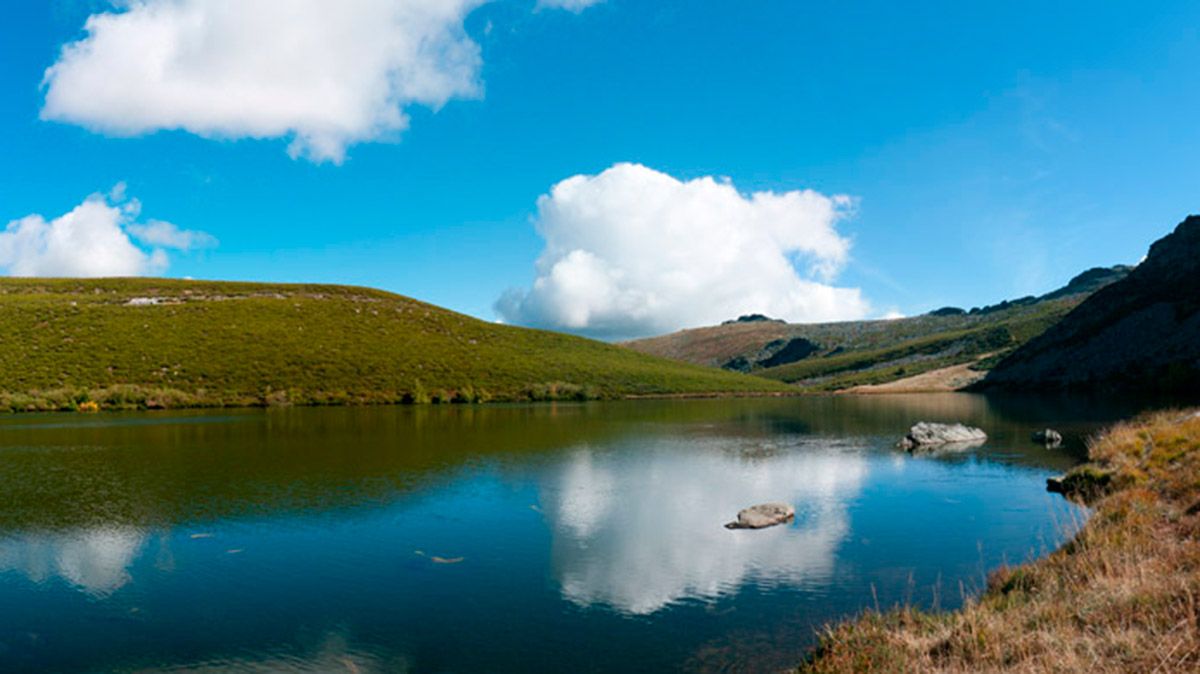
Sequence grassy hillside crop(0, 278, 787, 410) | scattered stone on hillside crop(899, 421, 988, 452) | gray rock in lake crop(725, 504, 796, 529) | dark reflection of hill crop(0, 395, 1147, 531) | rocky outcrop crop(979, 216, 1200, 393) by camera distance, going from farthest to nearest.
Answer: rocky outcrop crop(979, 216, 1200, 393) < grassy hillside crop(0, 278, 787, 410) < scattered stone on hillside crop(899, 421, 988, 452) < dark reflection of hill crop(0, 395, 1147, 531) < gray rock in lake crop(725, 504, 796, 529)

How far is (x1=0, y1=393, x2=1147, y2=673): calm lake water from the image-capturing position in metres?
15.2

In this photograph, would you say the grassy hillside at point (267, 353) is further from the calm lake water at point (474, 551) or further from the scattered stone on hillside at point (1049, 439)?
the scattered stone on hillside at point (1049, 439)

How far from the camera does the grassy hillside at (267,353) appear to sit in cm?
9971

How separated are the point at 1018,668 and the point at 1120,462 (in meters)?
27.7

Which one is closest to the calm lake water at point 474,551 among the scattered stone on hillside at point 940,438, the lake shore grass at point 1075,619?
the lake shore grass at point 1075,619

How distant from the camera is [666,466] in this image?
139ft

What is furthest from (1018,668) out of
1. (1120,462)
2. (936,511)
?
(1120,462)

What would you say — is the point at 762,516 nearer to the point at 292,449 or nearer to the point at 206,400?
the point at 292,449

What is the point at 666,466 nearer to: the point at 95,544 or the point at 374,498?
the point at 374,498

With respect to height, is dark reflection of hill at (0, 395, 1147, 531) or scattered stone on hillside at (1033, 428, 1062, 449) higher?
dark reflection of hill at (0, 395, 1147, 531)

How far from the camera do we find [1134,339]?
14575 centimetres

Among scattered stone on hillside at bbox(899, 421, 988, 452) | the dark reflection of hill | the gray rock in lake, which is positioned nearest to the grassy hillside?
the dark reflection of hill

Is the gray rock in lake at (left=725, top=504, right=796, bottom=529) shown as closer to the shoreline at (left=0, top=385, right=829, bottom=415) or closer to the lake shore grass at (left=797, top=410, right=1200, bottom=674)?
the lake shore grass at (left=797, top=410, right=1200, bottom=674)

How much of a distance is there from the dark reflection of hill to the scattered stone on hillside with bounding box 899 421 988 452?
1.83m
